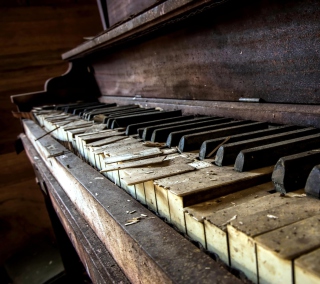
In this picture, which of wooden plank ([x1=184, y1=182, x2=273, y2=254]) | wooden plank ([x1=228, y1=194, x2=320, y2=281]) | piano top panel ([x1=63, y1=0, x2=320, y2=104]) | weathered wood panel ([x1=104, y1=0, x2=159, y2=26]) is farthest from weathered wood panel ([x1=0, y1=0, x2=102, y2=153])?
wooden plank ([x1=228, y1=194, x2=320, y2=281])

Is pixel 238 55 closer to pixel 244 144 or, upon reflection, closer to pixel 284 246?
pixel 244 144

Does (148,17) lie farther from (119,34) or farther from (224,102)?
(224,102)

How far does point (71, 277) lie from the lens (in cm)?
347

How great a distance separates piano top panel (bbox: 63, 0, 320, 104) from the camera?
1038mm

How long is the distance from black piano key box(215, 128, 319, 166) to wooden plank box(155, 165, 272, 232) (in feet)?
0.24

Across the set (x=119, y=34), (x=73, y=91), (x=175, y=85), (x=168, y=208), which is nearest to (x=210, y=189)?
(x=168, y=208)

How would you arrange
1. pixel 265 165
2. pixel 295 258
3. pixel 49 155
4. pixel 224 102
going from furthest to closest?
pixel 49 155 < pixel 224 102 < pixel 265 165 < pixel 295 258

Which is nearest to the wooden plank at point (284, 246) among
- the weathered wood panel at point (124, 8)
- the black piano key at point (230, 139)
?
the black piano key at point (230, 139)

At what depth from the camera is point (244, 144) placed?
2.93 ft

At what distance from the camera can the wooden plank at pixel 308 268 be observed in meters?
0.39

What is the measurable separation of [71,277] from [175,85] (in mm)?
2588

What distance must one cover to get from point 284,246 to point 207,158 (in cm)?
48

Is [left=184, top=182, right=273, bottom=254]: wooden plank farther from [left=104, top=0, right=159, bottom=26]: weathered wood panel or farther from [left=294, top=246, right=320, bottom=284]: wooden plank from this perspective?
[left=104, top=0, right=159, bottom=26]: weathered wood panel

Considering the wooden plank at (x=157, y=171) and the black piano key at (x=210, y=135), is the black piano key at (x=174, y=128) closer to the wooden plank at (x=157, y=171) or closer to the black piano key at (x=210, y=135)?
the black piano key at (x=210, y=135)
